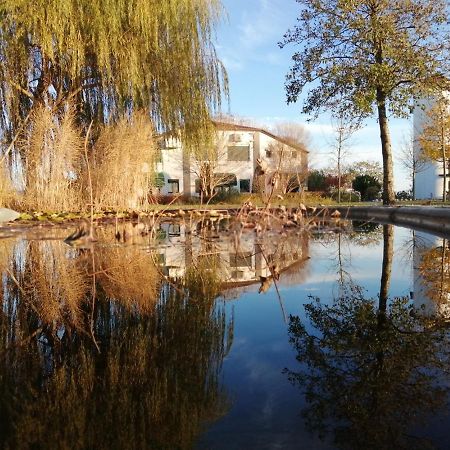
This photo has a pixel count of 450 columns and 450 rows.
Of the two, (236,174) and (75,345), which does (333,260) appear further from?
(236,174)

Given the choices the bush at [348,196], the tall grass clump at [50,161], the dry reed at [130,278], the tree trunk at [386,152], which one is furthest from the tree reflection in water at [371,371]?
the bush at [348,196]

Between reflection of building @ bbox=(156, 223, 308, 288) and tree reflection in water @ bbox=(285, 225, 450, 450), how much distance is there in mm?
1018

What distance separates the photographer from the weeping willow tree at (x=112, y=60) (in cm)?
1019

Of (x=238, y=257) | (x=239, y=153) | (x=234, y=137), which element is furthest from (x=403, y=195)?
(x=238, y=257)

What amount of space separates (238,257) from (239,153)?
3675cm

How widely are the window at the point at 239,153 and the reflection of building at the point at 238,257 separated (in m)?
34.6

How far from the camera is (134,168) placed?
10594 mm

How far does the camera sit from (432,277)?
304cm

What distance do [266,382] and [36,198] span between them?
9.78 m

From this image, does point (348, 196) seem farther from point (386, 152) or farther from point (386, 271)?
point (386, 271)

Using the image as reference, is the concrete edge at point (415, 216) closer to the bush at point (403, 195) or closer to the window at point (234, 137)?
the window at point (234, 137)

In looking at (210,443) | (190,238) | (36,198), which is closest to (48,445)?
(210,443)

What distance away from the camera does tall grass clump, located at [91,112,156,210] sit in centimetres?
1025

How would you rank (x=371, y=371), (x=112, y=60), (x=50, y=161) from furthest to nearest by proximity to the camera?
(x=112, y=60) < (x=50, y=161) < (x=371, y=371)
